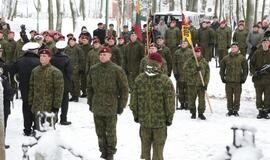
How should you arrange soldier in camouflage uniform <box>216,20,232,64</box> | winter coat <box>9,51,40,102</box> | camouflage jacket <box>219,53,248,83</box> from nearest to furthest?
winter coat <box>9,51,40,102</box>
camouflage jacket <box>219,53,248,83</box>
soldier in camouflage uniform <box>216,20,232,64</box>

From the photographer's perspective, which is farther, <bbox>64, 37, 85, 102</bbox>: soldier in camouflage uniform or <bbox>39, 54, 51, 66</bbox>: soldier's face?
<bbox>64, 37, 85, 102</bbox>: soldier in camouflage uniform

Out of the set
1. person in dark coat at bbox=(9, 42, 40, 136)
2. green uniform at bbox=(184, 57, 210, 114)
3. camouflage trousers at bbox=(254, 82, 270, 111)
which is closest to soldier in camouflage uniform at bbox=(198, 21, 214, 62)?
camouflage trousers at bbox=(254, 82, 270, 111)

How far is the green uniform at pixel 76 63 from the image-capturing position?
1423 centimetres

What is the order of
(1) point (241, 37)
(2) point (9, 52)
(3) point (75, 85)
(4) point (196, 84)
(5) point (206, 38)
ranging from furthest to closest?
(5) point (206, 38) < (1) point (241, 37) < (2) point (9, 52) < (3) point (75, 85) < (4) point (196, 84)

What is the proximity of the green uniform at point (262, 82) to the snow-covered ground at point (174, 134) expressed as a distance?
1.38 ft

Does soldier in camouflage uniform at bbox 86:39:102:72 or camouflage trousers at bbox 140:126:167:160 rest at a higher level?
soldier in camouflage uniform at bbox 86:39:102:72

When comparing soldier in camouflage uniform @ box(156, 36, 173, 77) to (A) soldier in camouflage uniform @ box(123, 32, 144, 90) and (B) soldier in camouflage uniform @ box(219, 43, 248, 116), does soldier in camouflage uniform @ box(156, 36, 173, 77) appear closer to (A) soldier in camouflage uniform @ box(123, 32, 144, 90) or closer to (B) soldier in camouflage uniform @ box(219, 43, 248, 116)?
(A) soldier in camouflage uniform @ box(123, 32, 144, 90)

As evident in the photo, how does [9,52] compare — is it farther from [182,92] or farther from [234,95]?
[234,95]

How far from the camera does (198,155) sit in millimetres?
8977

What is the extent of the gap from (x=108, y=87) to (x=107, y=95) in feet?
0.45

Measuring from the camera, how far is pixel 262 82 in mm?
12047

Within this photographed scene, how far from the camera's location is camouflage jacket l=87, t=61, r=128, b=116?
26.7 ft

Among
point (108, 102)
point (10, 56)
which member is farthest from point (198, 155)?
point (10, 56)

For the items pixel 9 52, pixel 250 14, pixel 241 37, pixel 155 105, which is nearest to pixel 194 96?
pixel 155 105
